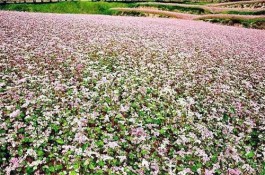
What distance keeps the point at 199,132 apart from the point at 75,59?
28.7 feet

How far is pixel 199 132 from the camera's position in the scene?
A: 8.94m

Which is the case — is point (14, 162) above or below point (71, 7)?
below

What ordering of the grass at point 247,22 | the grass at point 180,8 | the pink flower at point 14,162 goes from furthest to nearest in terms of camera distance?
the grass at point 180,8, the grass at point 247,22, the pink flower at point 14,162

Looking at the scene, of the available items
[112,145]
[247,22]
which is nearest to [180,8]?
[247,22]

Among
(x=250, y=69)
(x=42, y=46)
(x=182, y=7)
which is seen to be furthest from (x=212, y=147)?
(x=182, y=7)

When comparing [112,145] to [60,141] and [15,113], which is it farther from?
[15,113]

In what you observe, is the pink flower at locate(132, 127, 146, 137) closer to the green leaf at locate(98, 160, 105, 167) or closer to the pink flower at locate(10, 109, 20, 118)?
the green leaf at locate(98, 160, 105, 167)

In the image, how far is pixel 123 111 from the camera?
9.41 metres

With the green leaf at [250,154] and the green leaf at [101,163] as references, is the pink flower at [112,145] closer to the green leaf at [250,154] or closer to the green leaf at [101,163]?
the green leaf at [101,163]

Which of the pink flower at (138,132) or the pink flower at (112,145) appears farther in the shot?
the pink flower at (138,132)

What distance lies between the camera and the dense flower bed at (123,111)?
7.06 metres

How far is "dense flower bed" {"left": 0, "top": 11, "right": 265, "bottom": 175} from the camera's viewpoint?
23.2 feet

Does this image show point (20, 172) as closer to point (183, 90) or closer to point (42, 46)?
point (183, 90)

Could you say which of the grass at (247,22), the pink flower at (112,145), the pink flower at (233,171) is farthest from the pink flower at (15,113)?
the grass at (247,22)
